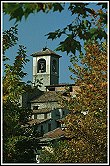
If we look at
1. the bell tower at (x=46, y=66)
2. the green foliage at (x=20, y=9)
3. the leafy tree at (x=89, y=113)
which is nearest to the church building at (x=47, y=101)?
the bell tower at (x=46, y=66)

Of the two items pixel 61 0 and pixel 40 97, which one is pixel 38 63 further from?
pixel 61 0

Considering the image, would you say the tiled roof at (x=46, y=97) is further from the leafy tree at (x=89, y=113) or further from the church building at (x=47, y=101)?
the leafy tree at (x=89, y=113)

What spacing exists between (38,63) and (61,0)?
8458cm

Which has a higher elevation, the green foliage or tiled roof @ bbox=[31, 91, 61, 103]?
the green foliage

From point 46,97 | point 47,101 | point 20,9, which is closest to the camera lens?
point 20,9

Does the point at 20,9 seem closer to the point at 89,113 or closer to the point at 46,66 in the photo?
the point at 89,113

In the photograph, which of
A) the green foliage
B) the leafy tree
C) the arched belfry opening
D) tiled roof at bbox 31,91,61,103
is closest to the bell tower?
the arched belfry opening

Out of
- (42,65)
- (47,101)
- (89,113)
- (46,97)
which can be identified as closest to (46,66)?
(42,65)

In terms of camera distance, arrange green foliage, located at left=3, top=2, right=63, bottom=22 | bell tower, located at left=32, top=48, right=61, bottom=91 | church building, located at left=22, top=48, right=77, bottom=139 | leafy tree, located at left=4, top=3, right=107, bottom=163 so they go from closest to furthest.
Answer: green foliage, located at left=3, top=2, right=63, bottom=22 < leafy tree, located at left=4, top=3, right=107, bottom=163 < church building, located at left=22, top=48, right=77, bottom=139 < bell tower, located at left=32, top=48, right=61, bottom=91

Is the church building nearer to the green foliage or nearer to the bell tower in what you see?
the bell tower

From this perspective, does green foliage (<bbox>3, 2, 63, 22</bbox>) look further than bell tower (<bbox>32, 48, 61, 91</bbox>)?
No

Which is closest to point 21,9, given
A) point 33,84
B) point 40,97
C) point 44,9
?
point 44,9

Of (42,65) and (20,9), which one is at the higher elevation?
(42,65)

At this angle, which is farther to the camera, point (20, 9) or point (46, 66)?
point (46, 66)
